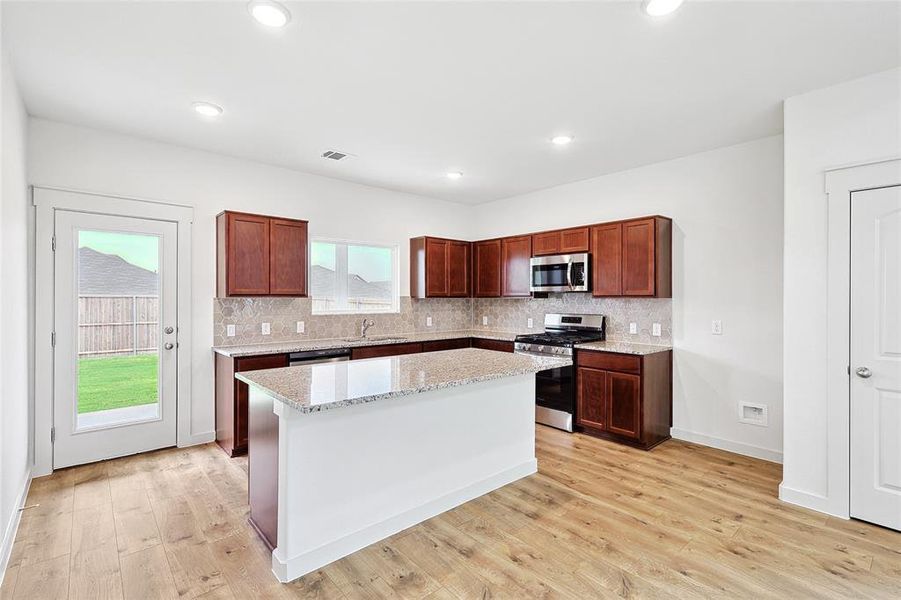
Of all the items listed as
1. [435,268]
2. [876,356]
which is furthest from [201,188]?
[876,356]

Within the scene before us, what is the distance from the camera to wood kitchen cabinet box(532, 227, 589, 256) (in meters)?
4.84

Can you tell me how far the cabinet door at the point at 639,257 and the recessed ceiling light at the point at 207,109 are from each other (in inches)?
143

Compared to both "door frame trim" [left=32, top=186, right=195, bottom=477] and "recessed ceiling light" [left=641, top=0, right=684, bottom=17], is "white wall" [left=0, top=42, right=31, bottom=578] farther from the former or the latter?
"recessed ceiling light" [left=641, top=0, right=684, bottom=17]

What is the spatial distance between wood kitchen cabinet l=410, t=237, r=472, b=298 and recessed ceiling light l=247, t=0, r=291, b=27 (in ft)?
11.7

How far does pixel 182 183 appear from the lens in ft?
13.3

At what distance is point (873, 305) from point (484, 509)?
2.63m

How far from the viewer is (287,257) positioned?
438 cm

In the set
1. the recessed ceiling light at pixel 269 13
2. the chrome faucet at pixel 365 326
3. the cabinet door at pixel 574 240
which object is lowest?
the chrome faucet at pixel 365 326

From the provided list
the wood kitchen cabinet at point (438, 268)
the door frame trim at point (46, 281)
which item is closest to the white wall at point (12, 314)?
the door frame trim at point (46, 281)

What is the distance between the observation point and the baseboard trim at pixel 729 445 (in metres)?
3.73

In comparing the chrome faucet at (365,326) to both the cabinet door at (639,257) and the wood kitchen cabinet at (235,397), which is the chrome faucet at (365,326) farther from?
the cabinet door at (639,257)

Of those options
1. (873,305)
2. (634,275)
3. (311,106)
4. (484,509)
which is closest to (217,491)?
(484,509)

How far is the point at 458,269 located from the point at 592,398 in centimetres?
252

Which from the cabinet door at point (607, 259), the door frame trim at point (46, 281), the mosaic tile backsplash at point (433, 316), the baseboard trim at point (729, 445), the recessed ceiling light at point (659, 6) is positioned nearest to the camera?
the recessed ceiling light at point (659, 6)
